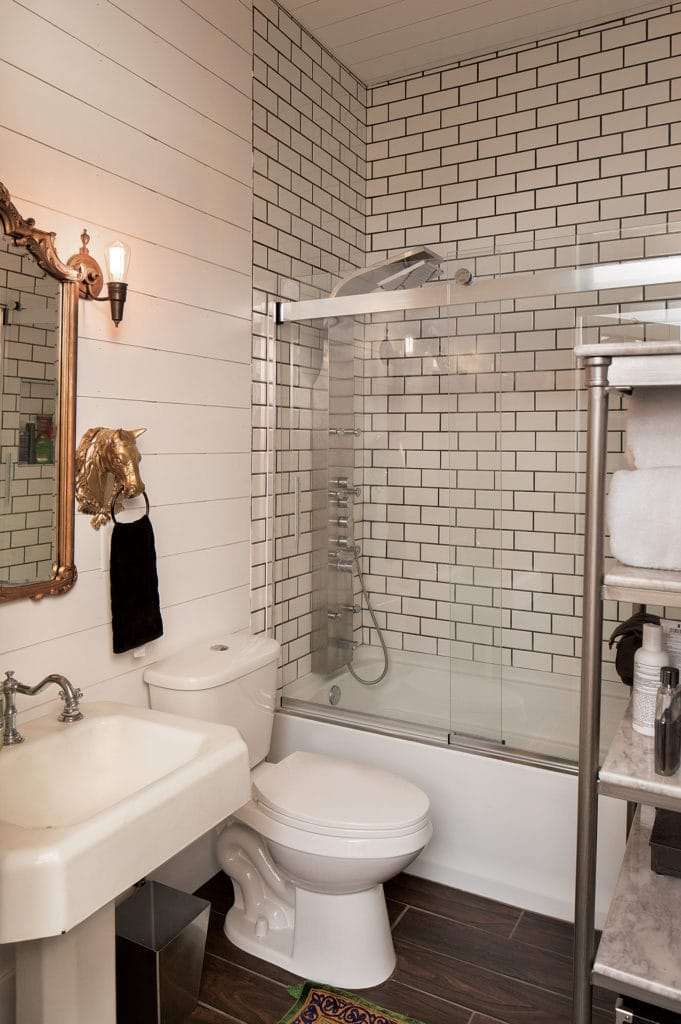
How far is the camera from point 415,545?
2.65 metres

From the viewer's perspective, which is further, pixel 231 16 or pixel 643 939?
pixel 231 16

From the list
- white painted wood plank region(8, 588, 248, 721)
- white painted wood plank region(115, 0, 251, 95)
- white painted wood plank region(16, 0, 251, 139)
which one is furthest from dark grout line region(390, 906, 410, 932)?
white painted wood plank region(115, 0, 251, 95)

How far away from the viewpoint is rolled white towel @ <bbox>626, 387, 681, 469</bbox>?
4.86 feet

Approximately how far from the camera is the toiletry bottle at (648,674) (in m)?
1.56

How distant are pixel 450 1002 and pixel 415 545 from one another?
4.51ft

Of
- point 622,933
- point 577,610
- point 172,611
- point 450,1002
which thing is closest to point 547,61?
point 577,610

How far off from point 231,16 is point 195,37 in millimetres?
273

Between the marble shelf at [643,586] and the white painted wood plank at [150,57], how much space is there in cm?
182

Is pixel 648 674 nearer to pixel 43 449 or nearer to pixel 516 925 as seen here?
pixel 516 925

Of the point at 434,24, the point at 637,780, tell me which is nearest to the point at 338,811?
the point at 637,780

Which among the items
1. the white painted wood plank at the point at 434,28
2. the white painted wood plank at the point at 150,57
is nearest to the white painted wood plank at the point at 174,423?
the white painted wood plank at the point at 150,57

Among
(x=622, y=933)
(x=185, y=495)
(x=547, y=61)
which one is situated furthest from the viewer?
(x=547, y=61)

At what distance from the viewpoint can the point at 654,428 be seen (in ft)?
4.93

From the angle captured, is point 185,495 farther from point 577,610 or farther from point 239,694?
point 577,610
